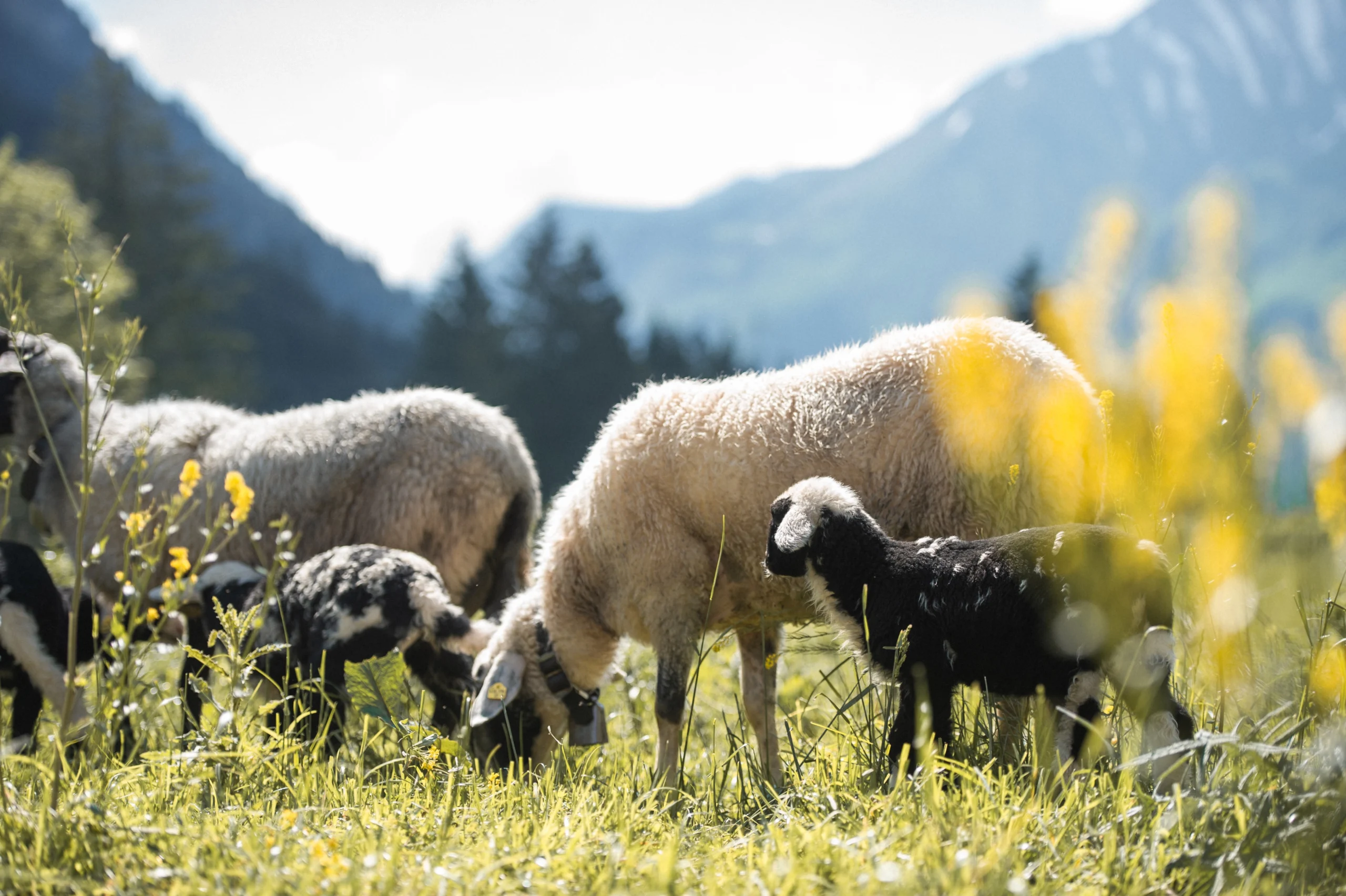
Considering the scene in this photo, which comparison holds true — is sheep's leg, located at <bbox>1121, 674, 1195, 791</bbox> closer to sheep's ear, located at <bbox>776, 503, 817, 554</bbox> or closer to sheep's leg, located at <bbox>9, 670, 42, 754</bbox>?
sheep's ear, located at <bbox>776, 503, 817, 554</bbox>

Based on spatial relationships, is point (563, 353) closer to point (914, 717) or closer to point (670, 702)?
point (670, 702)

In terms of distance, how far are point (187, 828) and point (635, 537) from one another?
2.29 meters

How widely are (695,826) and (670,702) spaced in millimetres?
1172

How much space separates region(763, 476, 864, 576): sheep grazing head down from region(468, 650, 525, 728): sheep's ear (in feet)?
4.74

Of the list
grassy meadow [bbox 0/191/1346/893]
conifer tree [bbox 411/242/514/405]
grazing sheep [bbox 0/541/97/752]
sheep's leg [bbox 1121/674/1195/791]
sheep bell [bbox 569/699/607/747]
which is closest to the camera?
grassy meadow [bbox 0/191/1346/893]

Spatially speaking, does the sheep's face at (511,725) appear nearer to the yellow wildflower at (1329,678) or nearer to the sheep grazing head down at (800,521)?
the sheep grazing head down at (800,521)

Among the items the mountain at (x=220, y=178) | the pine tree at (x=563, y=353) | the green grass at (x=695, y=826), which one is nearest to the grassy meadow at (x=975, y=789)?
the green grass at (x=695, y=826)

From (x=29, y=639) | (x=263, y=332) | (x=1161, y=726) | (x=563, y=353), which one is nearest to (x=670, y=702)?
(x=1161, y=726)

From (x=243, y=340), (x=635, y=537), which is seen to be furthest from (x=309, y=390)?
(x=635, y=537)

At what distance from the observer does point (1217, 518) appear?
6.98 ft

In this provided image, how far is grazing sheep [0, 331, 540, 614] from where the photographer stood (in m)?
5.67

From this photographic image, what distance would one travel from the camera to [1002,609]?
112 inches

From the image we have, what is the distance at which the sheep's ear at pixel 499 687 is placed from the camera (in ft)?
13.2

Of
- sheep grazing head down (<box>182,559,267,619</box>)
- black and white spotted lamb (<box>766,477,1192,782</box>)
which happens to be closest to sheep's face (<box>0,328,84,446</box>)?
sheep grazing head down (<box>182,559,267,619</box>)
